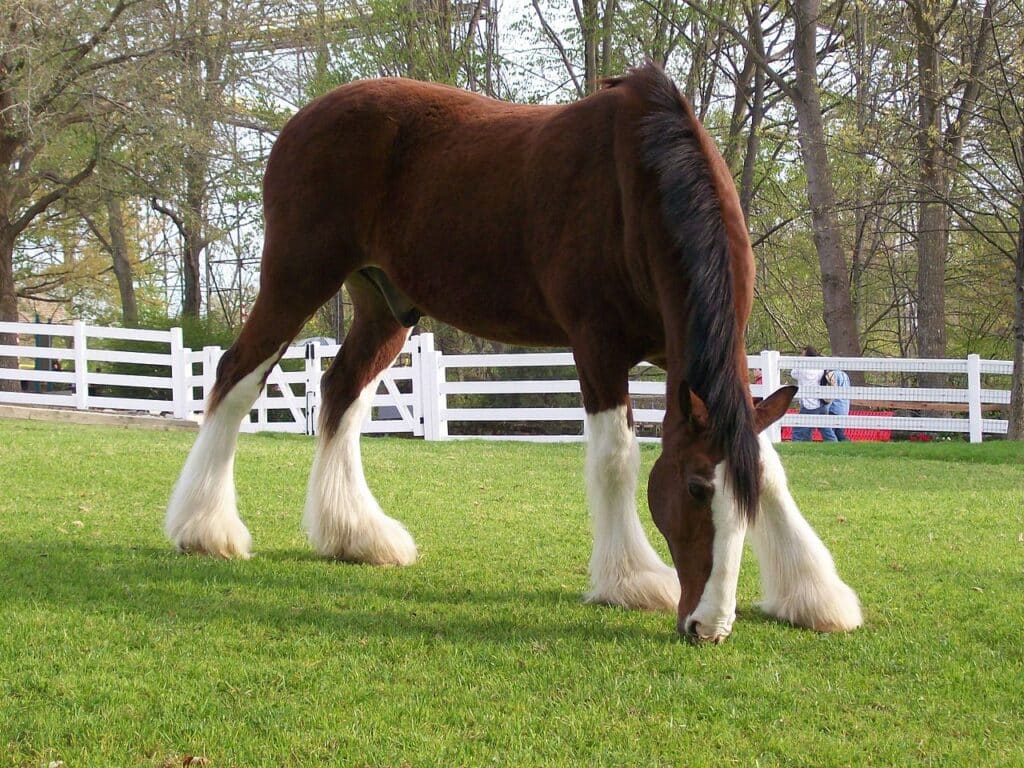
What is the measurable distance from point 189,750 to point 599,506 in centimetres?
199

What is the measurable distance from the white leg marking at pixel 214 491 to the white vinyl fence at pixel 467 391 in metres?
7.97

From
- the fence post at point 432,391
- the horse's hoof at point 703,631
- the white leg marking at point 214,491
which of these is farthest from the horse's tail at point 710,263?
the fence post at point 432,391

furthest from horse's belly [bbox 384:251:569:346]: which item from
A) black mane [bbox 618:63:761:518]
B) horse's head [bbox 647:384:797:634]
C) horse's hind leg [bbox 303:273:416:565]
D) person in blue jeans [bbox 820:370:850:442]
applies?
person in blue jeans [bbox 820:370:850:442]

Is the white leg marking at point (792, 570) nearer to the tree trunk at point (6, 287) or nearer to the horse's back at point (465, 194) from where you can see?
the horse's back at point (465, 194)

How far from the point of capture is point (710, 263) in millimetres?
3475

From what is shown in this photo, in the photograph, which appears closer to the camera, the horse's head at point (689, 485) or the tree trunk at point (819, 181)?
the horse's head at point (689, 485)

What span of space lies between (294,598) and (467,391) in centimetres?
1032

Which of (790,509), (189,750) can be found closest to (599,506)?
(790,509)

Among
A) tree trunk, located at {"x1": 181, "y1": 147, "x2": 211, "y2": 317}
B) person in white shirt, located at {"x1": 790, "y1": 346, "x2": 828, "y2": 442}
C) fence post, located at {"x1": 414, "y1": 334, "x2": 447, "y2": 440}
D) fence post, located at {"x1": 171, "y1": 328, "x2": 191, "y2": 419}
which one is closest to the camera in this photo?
person in white shirt, located at {"x1": 790, "y1": 346, "x2": 828, "y2": 442}

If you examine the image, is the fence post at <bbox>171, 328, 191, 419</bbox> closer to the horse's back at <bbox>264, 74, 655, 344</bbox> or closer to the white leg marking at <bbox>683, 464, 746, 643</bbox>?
the horse's back at <bbox>264, 74, 655, 344</bbox>

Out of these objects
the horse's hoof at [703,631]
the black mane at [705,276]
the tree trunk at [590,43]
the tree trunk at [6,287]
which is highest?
the tree trunk at [590,43]

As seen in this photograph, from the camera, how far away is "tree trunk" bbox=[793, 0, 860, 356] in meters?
15.9

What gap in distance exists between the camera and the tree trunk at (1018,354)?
12.4 metres

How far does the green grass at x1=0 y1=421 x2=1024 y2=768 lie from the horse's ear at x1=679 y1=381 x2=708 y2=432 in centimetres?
79
